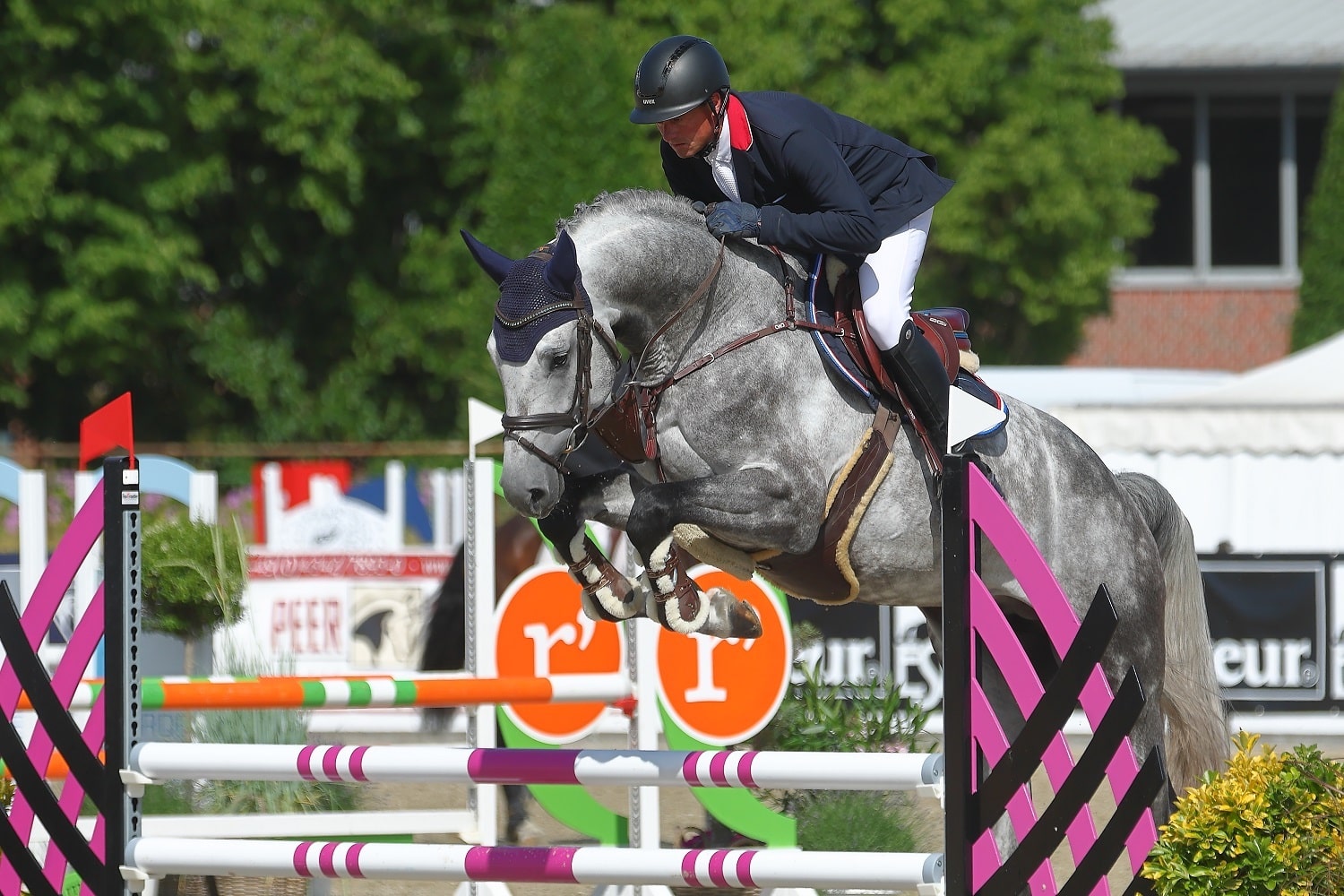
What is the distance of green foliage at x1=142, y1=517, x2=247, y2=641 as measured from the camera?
6.23 m

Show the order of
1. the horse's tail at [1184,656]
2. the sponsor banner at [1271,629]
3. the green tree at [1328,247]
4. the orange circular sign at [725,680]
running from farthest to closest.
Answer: the green tree at [1328,247] < the sponsor banner at [1271,629] < the orange circular sign at [725,680] < the horse's tail at [1184,656]

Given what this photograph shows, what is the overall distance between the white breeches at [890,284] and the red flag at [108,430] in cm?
167

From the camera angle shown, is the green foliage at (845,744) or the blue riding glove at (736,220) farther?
the green foliage at (845,744)

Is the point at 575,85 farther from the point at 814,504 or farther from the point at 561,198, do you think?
the point at 814,504

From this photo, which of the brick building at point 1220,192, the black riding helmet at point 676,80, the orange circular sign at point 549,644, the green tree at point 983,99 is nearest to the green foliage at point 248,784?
the orange circular sign at point 549,644

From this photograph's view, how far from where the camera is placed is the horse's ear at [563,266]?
357cm

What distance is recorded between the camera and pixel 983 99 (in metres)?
20.1

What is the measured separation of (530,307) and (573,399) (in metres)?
0.22

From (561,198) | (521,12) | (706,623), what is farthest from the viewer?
(521,12)

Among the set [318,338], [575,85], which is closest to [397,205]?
[318,338]

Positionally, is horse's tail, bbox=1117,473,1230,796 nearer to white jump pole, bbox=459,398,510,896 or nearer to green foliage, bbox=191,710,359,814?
white jump pole, bbox=459,398,510,896

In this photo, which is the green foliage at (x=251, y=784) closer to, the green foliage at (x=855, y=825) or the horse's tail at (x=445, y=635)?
the green foliage at (x=855, y=825)

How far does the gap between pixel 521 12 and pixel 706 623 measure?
18782 millimetres

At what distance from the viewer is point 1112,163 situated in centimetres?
2042
